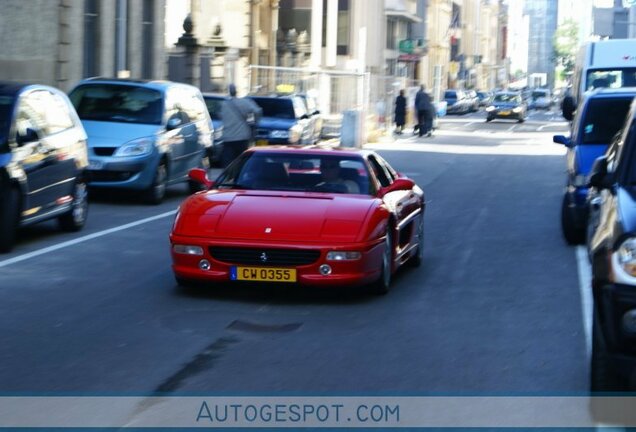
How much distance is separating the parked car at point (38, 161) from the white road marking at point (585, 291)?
5.55 meters

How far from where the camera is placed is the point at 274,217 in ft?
35.0

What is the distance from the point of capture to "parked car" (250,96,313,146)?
31.4m

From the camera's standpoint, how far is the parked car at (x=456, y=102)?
82188 mm

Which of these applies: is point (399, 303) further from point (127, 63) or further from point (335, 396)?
point (127, 63)

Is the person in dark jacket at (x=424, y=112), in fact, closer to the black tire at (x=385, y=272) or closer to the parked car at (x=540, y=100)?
the black tire at (x=385, y=272)

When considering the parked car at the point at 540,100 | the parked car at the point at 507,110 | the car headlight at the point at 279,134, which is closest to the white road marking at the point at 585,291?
the car headlight at the point at 279,134

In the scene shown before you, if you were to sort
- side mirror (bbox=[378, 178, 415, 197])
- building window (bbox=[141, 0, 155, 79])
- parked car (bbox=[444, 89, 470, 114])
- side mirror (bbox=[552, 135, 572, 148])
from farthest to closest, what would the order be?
parked car (bbox=[444, 89, 470, 114]) → building window (bbox=[141, 0, 155, 79]) → side mirror (bbox=[552, 135, 572, 148]) → side mirror (bbox=[378, 178, 415, 197])

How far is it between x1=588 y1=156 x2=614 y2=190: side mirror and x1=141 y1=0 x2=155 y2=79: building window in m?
28.8

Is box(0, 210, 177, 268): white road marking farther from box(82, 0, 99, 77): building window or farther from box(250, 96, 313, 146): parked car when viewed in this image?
box(82, 0, 99, 77): building window

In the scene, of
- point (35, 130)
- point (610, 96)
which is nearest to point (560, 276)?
point (610, 96)

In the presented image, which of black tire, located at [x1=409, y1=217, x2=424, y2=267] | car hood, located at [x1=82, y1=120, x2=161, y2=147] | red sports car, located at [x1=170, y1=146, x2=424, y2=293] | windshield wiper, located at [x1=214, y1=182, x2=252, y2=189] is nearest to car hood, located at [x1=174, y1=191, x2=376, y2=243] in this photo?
red sports car, located at [x1=170, y1=146, x2=424, y2=293]

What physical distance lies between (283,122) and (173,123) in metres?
12.3

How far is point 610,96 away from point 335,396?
9.88 meters

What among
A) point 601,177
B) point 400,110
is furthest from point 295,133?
point 601,177
